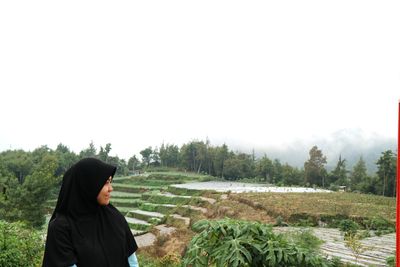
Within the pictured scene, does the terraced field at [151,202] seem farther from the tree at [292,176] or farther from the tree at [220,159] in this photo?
the tree at [292,176]

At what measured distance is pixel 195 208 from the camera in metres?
17.5

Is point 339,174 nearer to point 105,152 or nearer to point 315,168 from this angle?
point 315,168

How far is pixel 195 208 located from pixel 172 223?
1.45 metres

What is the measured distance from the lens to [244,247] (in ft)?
7.44

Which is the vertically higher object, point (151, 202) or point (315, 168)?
point (315, 168)

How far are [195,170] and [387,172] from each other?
2680 centimetres

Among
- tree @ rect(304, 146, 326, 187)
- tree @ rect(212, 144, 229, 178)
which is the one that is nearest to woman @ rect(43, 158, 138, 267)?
tree @ rect(304, 146, 326, 187)

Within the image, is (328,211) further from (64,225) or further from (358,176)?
(358,176)

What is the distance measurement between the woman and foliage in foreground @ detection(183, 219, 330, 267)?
1.75 ft

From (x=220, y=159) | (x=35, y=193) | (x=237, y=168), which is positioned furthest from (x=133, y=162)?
(x=35, y=193)

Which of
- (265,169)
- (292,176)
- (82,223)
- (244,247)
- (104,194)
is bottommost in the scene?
(244,247)

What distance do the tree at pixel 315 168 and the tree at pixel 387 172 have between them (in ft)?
23.7

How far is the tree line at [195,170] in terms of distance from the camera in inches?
685

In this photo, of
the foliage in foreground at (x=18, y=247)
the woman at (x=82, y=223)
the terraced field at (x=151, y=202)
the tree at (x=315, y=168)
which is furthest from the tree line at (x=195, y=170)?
the woman at (x=82, y=223)
